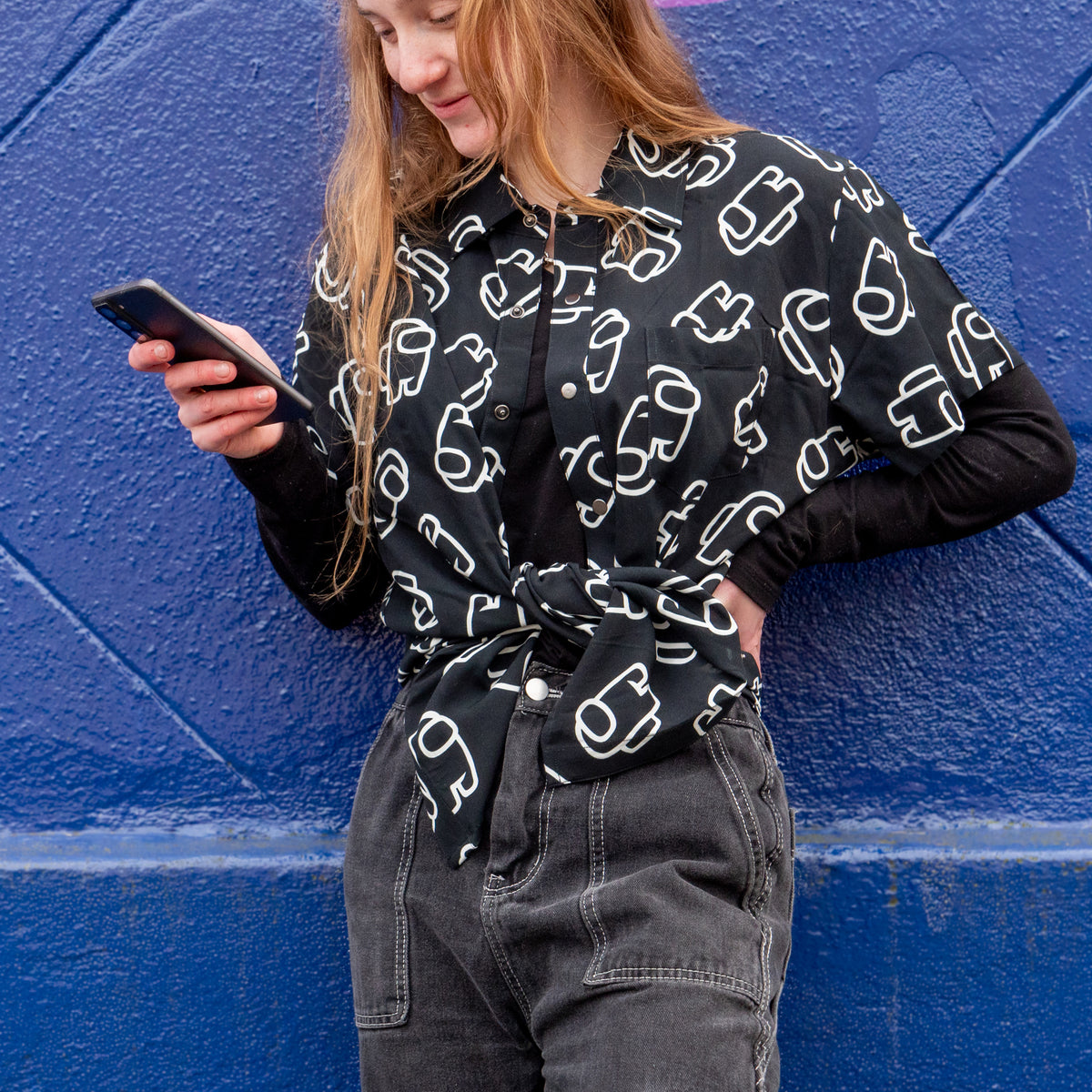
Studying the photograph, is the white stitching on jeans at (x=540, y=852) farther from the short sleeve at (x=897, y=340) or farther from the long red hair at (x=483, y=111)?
the short sleeve at (x=897, y=340)

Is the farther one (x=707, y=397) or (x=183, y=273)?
(x=183, y=273)

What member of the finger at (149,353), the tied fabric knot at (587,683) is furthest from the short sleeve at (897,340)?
the finger at (149,353)

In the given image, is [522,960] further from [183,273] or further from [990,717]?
[183,273]

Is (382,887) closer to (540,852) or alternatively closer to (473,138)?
(540,852)

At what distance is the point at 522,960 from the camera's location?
122 cm

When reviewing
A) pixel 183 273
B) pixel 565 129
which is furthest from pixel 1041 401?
pixel 183 273

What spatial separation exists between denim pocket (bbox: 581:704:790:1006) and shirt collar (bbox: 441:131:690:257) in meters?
0.70

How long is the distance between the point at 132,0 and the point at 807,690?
1.78 meters

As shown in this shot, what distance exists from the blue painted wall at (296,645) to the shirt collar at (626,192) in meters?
0.48

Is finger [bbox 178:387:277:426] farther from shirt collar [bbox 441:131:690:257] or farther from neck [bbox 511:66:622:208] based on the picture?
neck [bbox 511:66:622:208]

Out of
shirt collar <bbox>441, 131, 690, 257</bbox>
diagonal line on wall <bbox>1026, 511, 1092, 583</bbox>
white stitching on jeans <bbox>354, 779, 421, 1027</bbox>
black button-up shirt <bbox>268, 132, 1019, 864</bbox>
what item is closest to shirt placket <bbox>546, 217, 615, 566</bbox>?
black button-up shirt <bbox>268, 132, 1019, 864</bbox>

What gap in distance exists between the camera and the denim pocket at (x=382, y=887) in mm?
1298

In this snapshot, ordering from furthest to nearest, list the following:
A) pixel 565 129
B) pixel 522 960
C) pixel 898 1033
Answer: pixel 898 1033, pixel 565 129, pixel 522 960

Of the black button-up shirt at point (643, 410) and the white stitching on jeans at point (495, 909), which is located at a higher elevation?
the black button-up shirt at point (643, 410)
